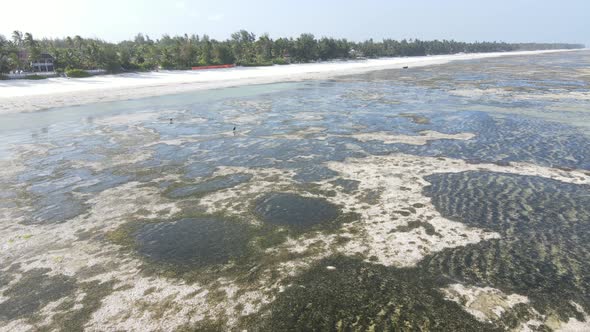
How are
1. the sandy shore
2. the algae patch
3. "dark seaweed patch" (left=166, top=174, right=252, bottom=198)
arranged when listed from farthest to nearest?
1. the sandy shore
2. "dark seaweed patch" (left=166, top=174, right=252, bottom=198)
3. the algae patch

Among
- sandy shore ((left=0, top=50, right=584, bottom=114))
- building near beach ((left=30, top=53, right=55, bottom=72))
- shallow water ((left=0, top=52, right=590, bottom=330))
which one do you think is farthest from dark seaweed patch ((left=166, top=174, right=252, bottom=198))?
building near beach ((left=30, top=53, right=55, bottom=72))

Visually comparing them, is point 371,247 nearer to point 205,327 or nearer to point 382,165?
point 205,327

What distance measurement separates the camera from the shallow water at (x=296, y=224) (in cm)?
721

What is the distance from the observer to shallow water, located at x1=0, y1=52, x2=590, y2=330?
721cm

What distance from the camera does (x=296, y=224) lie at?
1074cm

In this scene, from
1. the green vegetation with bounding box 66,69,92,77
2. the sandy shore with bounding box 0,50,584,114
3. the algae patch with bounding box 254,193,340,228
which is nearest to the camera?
the algae patch with bounding box 254,193,340,228

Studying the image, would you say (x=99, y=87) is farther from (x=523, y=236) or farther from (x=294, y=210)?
(x=523, y=236)

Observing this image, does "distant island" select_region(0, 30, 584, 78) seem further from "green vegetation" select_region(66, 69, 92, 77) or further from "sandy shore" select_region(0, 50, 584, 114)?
"sandy shore" select_region(0, 50, 584, 114)

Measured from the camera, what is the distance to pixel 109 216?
37.8ft

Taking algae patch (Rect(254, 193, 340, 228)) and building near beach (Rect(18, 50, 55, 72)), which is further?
building near beach (Rect(18, 50, 55, 72))

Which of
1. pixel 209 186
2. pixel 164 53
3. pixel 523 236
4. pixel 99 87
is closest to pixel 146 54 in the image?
pixel 164 53

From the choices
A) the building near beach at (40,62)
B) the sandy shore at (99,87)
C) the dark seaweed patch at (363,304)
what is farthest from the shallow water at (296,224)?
the building near beach at (40,62)

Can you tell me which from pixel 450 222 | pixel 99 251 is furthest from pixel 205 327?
pixel 450 222

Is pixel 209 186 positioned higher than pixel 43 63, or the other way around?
pixel 43 63
